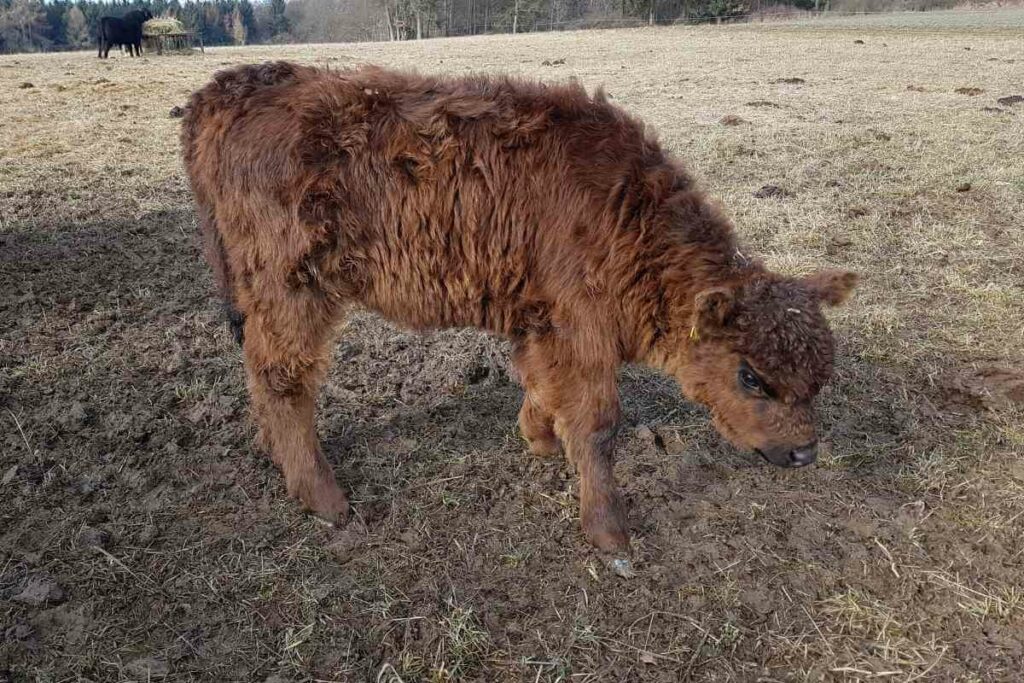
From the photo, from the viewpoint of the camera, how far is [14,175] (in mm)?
8625

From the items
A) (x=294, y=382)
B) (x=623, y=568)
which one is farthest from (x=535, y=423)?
(x=294, y=382)

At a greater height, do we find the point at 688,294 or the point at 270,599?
the point at 688,294

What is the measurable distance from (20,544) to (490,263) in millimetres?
2638

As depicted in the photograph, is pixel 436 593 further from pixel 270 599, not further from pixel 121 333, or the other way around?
pixel 121 333

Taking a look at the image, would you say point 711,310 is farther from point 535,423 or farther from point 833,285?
point 535,423

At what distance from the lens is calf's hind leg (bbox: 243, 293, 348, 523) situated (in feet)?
10.9

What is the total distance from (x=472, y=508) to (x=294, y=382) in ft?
3.76

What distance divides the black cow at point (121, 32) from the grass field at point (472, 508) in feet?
85.7

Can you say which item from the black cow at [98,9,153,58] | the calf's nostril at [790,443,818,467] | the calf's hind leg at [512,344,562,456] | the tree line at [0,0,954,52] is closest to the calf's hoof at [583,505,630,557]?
the calf's hind leg at [512,344,562,456]

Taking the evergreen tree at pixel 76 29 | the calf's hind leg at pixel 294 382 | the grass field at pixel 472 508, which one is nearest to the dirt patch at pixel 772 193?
the grass field at pixel 472 508

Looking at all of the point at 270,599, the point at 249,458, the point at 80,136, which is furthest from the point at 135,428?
the point at 80,136

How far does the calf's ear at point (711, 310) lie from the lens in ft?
9.25

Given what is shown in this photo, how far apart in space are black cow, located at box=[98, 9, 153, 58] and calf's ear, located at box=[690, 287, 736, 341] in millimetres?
32548

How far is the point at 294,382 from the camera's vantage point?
3480 mm
